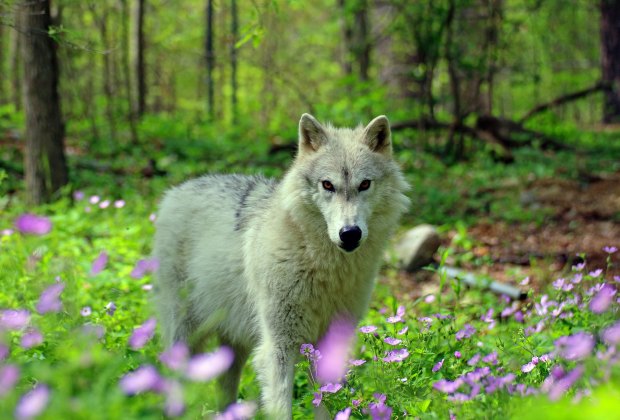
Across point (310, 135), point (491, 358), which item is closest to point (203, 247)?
point (310, 135)

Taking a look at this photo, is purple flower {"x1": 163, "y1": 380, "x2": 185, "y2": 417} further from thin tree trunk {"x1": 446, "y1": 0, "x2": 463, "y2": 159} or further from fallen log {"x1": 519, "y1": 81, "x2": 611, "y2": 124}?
fallen log {"x1": 519, "y1": 81, "x2": 611, "y2": 124}

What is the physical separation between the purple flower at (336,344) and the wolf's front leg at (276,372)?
23 cm

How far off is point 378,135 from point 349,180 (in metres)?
0.59

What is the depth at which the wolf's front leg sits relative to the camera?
354cm

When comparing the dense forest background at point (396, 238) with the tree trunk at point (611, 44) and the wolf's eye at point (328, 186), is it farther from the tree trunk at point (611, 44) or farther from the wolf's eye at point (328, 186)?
the wolf's eye at point (328, 186)

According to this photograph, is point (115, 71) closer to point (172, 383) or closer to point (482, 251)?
point (482, 251)

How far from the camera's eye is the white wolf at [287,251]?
3645 mm

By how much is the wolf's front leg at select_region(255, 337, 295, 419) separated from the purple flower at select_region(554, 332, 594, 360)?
63.7 inches

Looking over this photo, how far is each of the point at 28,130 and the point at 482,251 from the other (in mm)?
6149

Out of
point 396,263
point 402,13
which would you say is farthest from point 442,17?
point 396,263

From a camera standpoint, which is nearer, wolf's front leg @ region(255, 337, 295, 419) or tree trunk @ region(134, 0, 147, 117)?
wolf's front leg @ region(255, 337, 295, 419)

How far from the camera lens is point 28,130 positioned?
7.88 m

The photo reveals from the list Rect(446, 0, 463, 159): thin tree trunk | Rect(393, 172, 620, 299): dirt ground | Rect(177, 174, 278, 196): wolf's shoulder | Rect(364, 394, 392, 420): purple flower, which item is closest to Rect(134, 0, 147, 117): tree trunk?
Rect(446, 0, 463, 159): thin tree trunk

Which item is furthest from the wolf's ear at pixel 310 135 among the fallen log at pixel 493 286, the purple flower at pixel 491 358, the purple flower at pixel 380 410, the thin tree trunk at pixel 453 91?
the thin tree trunk at pixel 453 91
